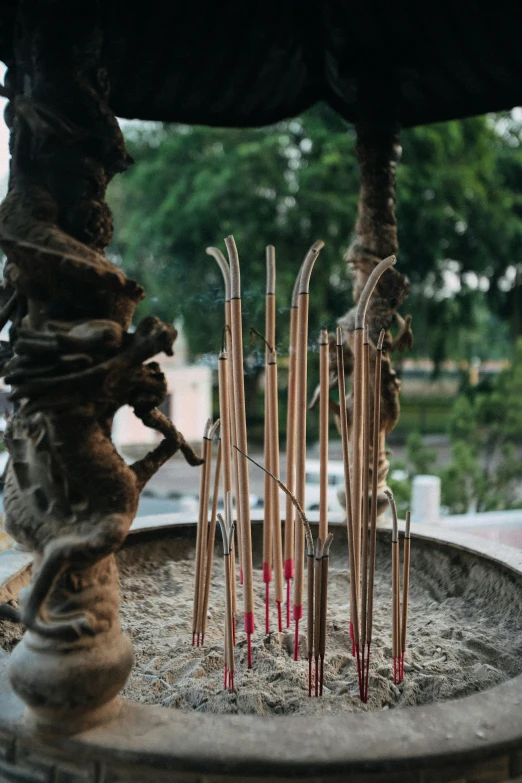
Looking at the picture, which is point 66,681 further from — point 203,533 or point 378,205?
point 378,205

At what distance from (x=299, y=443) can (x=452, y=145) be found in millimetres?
4497

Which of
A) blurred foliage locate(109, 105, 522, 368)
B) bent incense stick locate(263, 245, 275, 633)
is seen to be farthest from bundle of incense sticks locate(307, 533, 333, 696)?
blurred foliage locate(109, 105, 522, 368)

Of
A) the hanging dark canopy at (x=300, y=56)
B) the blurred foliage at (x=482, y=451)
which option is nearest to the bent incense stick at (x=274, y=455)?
the hanging dark canopy at (x=300, y=56)

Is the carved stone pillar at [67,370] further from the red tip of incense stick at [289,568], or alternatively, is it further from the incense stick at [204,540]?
the red tip of incense stick at [289,568]

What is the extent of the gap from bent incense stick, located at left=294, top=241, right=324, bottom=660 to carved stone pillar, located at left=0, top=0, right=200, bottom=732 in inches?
14.7

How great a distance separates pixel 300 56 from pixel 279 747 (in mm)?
1655

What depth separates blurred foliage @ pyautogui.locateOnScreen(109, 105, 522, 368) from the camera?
15.5 ft

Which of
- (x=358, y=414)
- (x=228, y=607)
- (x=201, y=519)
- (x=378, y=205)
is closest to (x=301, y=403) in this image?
(x=358, y=414)

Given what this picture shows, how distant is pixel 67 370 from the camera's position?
3.05 feet

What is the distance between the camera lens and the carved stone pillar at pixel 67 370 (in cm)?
93

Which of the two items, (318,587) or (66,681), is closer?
(66,681)

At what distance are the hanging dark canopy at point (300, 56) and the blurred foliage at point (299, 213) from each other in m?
2.36

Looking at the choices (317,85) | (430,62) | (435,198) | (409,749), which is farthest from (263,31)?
(435,198)

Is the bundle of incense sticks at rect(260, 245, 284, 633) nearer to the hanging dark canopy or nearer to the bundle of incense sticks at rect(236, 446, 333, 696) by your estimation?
the bundle of incense sticks at rect(236, 446, 333, 696)
